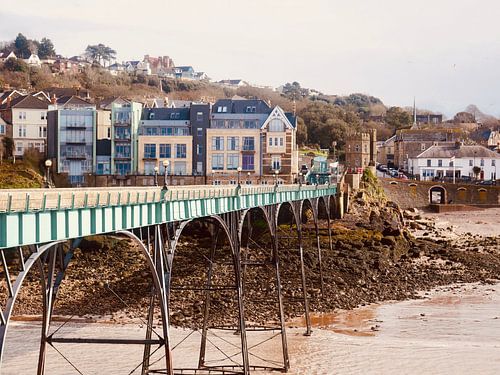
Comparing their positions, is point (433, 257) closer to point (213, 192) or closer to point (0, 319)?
point (213, 192)

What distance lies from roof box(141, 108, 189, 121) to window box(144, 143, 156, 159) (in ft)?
9.18

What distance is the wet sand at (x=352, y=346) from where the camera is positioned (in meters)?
31.1

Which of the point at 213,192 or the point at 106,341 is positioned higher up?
the point at 213,192

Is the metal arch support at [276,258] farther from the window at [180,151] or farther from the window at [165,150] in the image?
the window at [165,150]

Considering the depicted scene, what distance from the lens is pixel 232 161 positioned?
75.9 m

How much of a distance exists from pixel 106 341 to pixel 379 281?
2978cm

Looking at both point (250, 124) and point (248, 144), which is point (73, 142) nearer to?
point (248, 144)

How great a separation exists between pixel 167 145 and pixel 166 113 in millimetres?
3375

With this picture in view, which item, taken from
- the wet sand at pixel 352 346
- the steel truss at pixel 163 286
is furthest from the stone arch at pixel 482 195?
the wet sand at pixel 352 346

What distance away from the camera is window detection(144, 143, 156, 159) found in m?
76.3

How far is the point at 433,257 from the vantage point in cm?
5947

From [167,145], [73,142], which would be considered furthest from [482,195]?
[73,142]

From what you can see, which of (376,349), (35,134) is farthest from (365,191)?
(376,349)

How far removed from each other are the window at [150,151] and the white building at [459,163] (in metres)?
42.8
